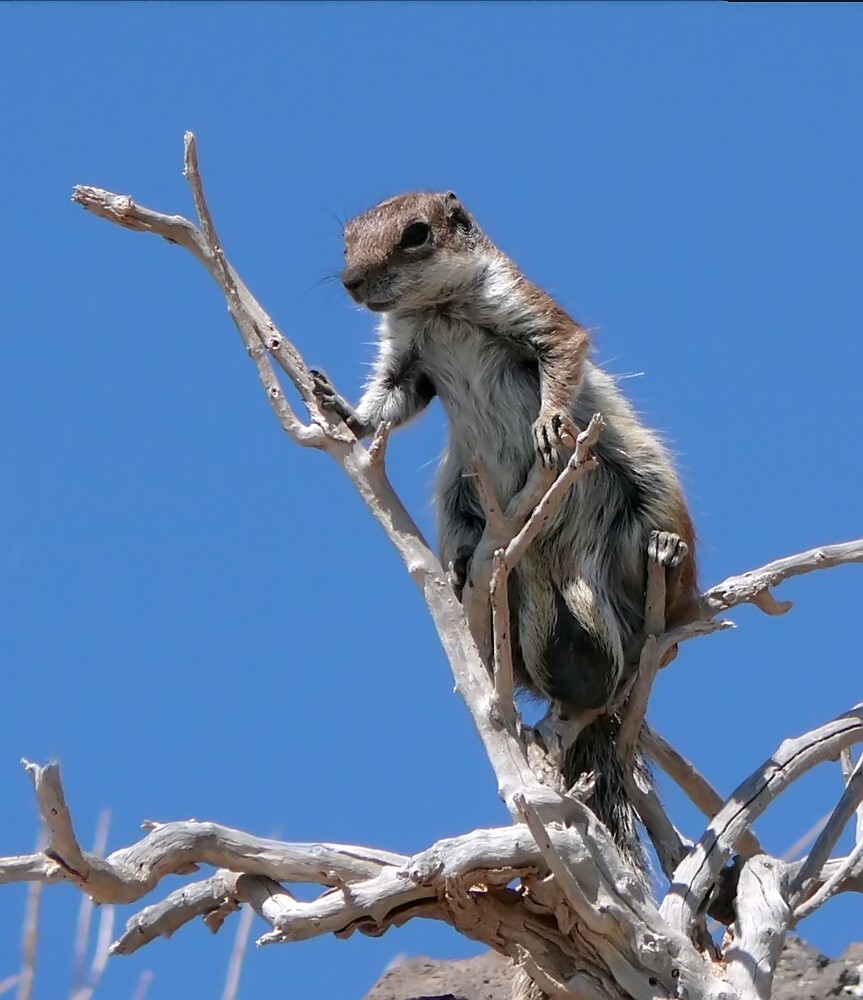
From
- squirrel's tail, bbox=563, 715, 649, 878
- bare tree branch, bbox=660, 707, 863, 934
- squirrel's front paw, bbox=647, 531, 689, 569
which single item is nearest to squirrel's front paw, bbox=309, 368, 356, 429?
squirrel's front paw, bbox=647, 531, 689, 569

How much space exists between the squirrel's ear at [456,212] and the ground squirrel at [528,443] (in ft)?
0.17

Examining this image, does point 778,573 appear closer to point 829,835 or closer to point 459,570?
point 829,835

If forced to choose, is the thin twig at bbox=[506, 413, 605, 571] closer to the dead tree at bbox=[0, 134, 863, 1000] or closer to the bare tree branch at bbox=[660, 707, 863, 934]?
the dead tree at bbox=[0, 134, 863, 1000]

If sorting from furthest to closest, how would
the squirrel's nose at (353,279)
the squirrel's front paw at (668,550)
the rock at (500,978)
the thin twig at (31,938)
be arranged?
1. the rock at (500,978)
2. the squirrel's nose at (353,279)
3. the squirrel's front paw at (668,550)
4. the thin twig at (31,938)

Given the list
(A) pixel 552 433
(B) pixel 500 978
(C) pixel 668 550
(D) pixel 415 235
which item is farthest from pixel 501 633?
(B) pixel 500 978

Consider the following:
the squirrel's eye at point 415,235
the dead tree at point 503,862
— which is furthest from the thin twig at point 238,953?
the squirrel's eye at point 415,235

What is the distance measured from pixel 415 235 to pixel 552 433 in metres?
1.46

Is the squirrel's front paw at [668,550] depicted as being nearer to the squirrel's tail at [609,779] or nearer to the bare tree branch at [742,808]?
the squirrel's tail at [609,779]

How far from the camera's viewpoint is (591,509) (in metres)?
7.96

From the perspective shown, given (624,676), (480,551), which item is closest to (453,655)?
(480,551)

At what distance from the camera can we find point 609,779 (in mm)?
7625

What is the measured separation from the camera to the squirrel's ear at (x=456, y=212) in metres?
8.27

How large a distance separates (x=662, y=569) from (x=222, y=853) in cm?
259

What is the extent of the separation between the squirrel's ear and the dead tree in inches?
55.8
